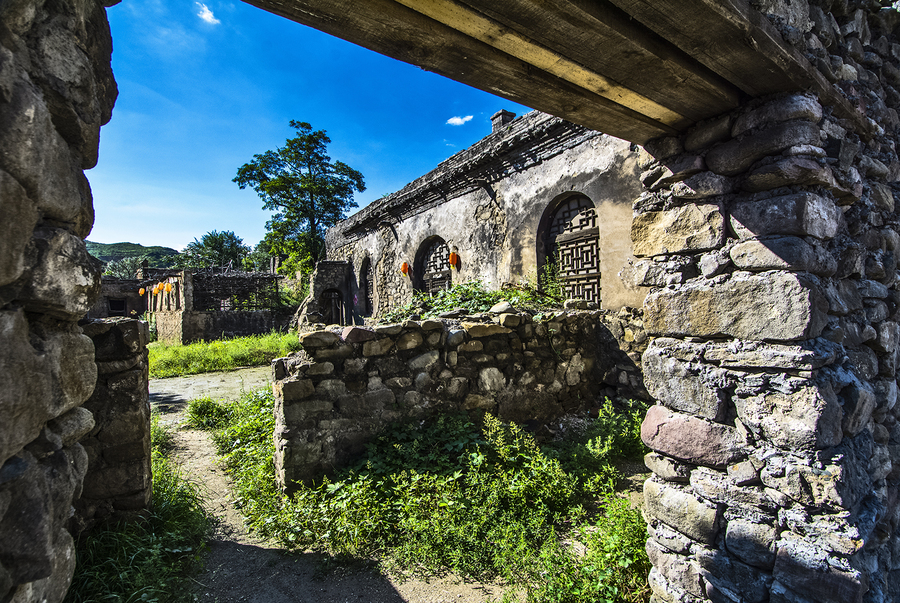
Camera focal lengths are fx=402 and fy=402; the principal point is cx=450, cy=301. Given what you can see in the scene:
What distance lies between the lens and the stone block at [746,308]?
5.41 ft

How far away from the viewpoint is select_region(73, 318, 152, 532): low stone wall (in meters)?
2.49

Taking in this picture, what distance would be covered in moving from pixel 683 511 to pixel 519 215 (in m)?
5.98

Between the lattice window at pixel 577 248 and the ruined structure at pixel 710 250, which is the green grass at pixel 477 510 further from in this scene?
the lattice window at pixel 577 248

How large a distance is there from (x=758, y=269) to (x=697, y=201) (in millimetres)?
444

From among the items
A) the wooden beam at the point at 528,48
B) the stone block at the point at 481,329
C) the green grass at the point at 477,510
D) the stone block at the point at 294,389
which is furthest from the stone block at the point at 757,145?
the stone block at the point at 294,389

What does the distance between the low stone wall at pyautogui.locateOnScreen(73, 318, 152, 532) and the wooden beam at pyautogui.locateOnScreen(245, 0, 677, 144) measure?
2.44m

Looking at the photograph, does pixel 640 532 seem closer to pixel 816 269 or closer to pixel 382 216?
pixel 816 269

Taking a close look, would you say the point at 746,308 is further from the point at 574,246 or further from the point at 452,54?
→ the point at 574,246

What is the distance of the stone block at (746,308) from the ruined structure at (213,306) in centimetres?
1454

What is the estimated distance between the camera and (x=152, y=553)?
2326mm

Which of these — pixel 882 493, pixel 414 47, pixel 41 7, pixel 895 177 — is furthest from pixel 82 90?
pixel 895 177

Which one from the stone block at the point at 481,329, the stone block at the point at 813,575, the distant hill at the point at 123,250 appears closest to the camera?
the stone block at the point at 813,575

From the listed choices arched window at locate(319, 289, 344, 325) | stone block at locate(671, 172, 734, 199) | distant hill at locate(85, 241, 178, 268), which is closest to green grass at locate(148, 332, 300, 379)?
arched window at locate(319, 289, 344, 325)

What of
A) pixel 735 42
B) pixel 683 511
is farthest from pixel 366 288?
pixel 735 42
